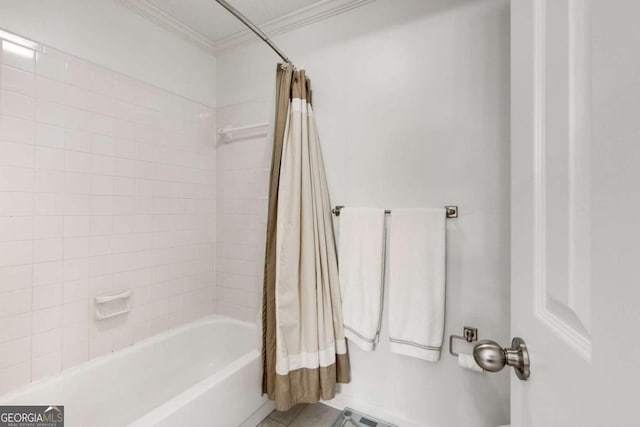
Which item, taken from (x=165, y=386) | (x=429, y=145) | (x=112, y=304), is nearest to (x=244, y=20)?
(x=429, y=145)

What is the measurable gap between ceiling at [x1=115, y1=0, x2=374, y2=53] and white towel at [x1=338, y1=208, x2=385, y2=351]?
1.20 metres

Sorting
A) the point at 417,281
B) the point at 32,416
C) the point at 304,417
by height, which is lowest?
the point at 304,417

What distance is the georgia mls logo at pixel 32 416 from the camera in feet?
3.68

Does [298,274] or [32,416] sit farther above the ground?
[298,274]

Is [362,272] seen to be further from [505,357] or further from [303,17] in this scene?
[303,17]

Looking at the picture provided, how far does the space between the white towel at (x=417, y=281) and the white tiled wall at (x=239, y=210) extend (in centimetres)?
99

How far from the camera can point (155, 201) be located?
1.74m

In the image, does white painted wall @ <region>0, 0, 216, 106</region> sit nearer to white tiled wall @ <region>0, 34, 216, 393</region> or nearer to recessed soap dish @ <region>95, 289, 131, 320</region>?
white tiled wall @ <region>0, 34, 216, 393</region>

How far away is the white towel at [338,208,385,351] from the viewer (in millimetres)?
1374
